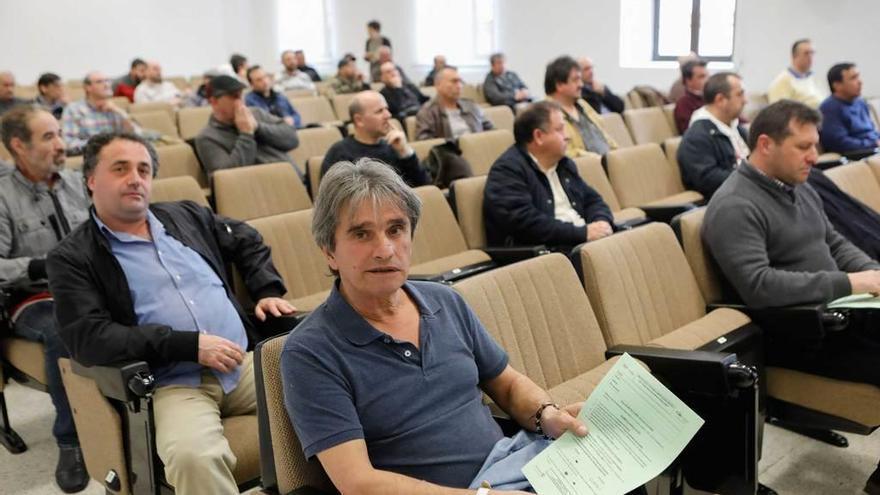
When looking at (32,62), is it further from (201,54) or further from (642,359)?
(642,359)

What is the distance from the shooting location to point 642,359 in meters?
1.93

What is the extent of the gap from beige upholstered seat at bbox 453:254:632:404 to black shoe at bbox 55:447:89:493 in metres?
1.50

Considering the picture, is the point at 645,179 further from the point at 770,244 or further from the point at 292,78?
the point at 292,78

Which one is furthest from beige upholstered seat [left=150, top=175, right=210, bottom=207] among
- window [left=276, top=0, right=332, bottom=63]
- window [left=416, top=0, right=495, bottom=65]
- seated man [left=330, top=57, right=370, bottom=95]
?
window [left=276, top=0, right=332, bottom=63]

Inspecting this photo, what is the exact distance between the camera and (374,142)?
3801 millimetres

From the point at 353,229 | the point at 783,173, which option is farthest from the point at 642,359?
the point at 783,173

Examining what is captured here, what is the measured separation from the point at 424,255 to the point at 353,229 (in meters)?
1.70

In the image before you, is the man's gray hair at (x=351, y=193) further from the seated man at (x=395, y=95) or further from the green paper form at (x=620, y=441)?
the seated man at (x=395, y=95)

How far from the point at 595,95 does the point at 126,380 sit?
5210 mm

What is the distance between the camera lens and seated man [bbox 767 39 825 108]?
6.84 m

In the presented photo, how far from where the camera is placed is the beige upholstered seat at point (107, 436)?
1908mm

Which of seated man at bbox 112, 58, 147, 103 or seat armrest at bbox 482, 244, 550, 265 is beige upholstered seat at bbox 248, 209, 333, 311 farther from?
seated man at bbox 112, 58, 147, 103

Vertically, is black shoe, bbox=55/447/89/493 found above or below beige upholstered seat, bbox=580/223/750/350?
below

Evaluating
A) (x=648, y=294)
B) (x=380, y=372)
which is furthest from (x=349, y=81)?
(x=380, y=372)
